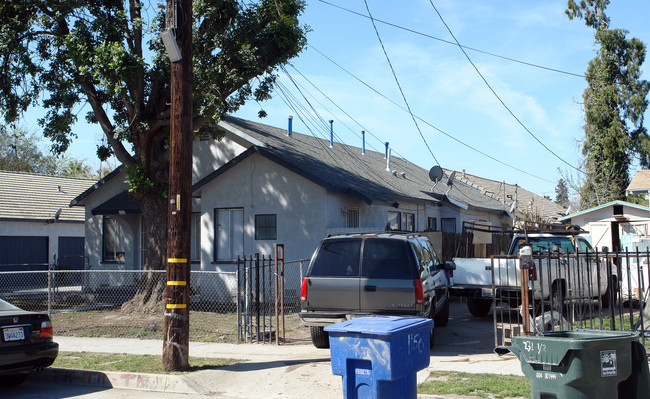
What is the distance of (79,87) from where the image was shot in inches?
635

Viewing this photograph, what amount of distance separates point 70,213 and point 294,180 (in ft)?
58.0

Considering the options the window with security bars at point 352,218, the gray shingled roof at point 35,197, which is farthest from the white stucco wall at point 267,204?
the gray shingled roof at point 35,197

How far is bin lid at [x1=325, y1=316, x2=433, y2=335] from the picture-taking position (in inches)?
238

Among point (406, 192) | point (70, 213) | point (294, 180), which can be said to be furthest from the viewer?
point (70, 213)

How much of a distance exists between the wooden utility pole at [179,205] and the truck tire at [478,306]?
7.51 metres

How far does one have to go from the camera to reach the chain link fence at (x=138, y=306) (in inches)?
531

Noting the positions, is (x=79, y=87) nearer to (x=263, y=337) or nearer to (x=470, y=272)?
(x=263, y=337)

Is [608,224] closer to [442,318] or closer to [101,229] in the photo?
[442,318]

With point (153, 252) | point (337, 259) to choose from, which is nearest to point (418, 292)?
point (337, 259)

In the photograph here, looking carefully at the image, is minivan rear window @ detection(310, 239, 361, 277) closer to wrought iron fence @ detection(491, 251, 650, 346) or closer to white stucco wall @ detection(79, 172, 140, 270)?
wrought iron fence @ detection(491, 251, 650, 346)

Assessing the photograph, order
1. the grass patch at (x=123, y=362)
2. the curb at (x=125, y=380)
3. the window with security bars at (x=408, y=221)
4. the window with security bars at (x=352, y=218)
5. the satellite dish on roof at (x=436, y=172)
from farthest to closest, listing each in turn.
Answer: the satellite dish on roof at (x=436, y=172) < the window with security bars at (x=408, y=221) < the window with security bars at (x=352, y=218) < the grass patch at (x=123, y=362) < the curb at (x=125, y=380)

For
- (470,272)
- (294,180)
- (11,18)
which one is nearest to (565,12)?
Result: (294,180)

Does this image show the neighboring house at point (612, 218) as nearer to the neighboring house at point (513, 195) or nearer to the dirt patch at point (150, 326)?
the dirt patch at point (150, 326)

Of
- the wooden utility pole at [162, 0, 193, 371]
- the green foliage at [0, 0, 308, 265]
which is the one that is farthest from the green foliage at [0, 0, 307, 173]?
the wooden utility pole at [162, 0, 193, 371]
